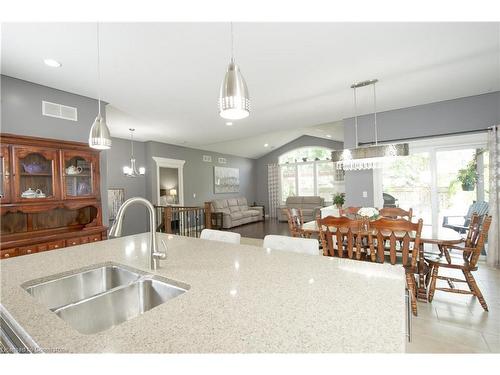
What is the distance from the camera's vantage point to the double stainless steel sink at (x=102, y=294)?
42.5 inches

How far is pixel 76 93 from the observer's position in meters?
3.27

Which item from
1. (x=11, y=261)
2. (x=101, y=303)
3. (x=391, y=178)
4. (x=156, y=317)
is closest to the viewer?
(x=156, y=317)

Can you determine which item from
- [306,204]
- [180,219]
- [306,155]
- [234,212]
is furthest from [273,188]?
[180,219]

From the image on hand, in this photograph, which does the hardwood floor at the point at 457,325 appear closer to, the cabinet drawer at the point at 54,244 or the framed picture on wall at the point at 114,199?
the cabinet drawer at the point at 54,244

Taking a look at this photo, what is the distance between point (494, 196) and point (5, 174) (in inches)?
249

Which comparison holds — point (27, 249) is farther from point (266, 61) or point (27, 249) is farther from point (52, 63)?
point (266, 61)

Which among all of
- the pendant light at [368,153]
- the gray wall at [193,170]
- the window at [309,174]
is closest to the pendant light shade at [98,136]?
the pendant light at [368,153]

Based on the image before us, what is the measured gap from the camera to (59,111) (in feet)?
10.3

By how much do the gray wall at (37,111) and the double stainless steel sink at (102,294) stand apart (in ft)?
8.29
